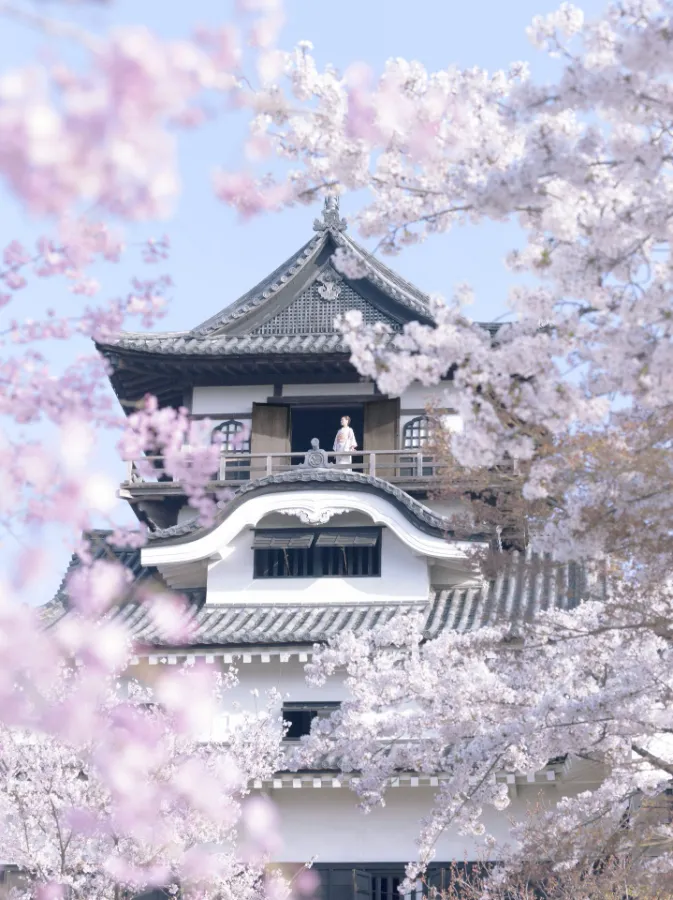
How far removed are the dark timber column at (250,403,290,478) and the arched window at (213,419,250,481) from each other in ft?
0.65

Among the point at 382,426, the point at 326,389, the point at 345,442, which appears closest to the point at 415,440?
the point at 382,426

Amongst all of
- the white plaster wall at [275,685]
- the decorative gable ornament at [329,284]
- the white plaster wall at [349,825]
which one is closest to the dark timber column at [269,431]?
the decorative gable ornament at [329,284]

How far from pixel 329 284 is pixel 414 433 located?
3771mm

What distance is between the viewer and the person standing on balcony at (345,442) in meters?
22.4

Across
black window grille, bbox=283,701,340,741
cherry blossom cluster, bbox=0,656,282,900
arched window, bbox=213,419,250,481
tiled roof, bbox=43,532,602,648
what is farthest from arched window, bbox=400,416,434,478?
cherry blossom cluster, bbox=0,656,282,900

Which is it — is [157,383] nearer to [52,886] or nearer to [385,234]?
[52,886]

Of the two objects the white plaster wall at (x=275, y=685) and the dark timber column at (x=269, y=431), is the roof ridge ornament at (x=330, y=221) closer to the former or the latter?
the dark timber column at (x=269, y=431)

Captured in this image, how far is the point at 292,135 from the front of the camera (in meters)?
7.74

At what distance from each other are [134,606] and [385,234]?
592 inches

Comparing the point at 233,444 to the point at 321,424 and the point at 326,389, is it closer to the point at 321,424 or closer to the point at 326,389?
the point at 326,389

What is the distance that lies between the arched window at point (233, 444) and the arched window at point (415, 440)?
2810 mm

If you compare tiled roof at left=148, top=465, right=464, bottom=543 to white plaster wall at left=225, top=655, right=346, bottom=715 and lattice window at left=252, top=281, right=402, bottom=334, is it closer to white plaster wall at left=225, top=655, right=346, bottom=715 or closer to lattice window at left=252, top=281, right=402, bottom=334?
white plaster wall at left=225, top=655, right=346, bottom=715

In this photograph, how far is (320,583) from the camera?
21156mm

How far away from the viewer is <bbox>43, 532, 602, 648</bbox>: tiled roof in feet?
63.3
